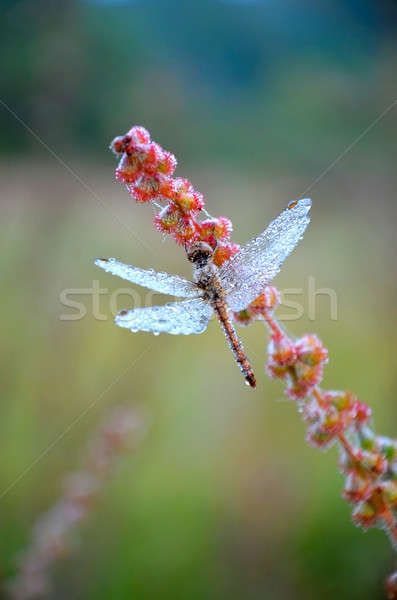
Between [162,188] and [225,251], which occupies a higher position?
[225,251]

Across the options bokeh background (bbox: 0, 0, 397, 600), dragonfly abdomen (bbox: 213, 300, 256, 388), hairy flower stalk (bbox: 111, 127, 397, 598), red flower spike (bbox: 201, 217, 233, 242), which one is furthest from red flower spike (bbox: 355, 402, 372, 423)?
bokeh background (bbox: 0, 0, 397, 600)

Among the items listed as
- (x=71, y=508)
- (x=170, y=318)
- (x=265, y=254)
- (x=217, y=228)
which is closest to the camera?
(x=217, y=228)

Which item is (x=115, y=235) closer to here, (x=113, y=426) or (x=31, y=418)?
(x=31, y=418)

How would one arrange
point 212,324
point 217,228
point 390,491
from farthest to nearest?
point 212,324 → point 217,228 → point 390,491

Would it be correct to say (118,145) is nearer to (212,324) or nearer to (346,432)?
(346,432)

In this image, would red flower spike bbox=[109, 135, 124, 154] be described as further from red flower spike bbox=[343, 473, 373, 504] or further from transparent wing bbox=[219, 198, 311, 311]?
red flower spike bbox=[343, 473, 373, 504]

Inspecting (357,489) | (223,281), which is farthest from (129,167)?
(357,489)
